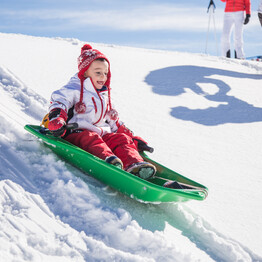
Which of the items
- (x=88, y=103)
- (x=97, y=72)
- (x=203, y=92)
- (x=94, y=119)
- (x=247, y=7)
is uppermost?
(x=247, y=7)

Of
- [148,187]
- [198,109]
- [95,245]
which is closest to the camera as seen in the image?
[95,245]

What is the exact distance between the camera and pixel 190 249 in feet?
7.59

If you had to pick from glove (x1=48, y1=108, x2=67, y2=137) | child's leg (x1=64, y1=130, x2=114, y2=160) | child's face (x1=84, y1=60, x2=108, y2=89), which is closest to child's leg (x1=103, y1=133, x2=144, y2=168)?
child's leg (x1=64, y1=130, x2=114, y2=160)

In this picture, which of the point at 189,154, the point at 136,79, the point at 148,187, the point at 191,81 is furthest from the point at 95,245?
the point at 191,81

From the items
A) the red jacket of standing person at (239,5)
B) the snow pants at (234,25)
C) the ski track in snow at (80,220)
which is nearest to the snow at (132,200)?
the ski track in snow at (80,220)

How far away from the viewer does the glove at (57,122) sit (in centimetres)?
275

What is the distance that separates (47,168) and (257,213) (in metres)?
1.79

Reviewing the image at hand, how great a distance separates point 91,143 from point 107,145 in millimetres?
189

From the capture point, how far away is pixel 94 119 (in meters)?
3.15

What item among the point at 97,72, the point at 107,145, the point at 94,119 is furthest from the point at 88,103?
the point at 107,145

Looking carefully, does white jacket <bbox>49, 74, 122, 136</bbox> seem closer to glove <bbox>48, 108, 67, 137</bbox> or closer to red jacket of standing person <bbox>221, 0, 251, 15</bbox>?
glove <bbox>48, 108, 67, 137</bbox>

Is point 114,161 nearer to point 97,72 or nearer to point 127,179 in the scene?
point 127,179

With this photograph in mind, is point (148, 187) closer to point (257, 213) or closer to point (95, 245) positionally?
point (95, 245)

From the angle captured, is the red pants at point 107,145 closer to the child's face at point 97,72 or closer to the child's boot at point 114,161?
the child's boot at point 114,161
